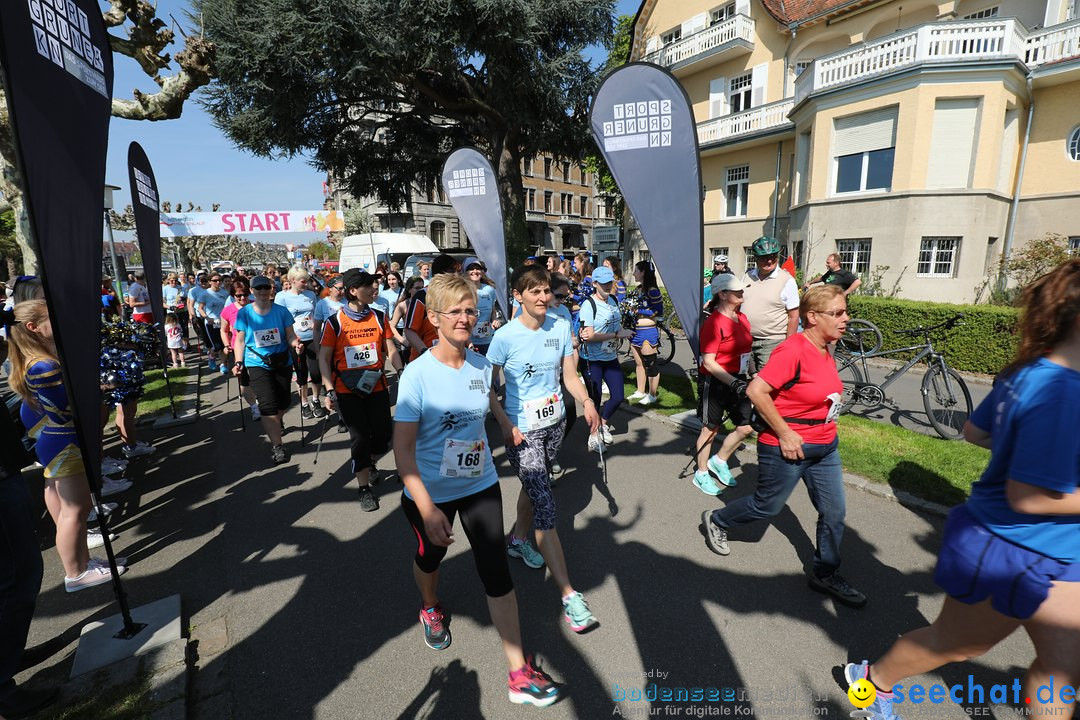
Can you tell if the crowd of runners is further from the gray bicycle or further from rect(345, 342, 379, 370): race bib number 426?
the gray bicycle

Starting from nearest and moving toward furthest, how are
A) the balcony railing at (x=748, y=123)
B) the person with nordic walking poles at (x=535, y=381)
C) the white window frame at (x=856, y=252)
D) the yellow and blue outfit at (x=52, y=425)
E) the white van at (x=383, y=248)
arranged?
1. the person with nordic walking poles at (x=535, y=381)
2. the yellow and blue outfit at (x=52, y=425)
3. the white window frame at (x=856, y=252)
4. the balcony railing at (x=748, y=123)
5. the white van at (x=383, y=248)

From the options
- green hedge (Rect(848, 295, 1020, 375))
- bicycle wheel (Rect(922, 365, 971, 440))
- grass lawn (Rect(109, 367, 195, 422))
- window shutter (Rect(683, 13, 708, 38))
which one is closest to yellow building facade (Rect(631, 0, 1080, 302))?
green hedge (Rect(848, 295, 1020, 375))

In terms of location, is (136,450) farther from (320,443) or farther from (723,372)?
(723,372)

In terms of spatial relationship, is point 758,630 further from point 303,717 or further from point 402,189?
point 402,189

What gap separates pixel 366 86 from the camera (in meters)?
16.8

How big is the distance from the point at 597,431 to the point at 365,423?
233 cm

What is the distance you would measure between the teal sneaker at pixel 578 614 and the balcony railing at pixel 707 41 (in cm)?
2251

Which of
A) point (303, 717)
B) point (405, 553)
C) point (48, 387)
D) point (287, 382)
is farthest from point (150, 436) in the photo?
point (303, 717)

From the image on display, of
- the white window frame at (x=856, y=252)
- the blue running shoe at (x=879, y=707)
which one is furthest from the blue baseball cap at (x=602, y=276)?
the white window frame at (x=856, y=252)

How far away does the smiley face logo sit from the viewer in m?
2.32

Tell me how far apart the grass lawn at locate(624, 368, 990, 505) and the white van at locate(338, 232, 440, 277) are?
17757 mm

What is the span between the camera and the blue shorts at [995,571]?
1.69m

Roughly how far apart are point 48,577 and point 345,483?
2.22 metres

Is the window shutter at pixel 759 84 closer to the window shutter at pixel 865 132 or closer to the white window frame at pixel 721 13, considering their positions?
the white window frame at pixel 721 13
